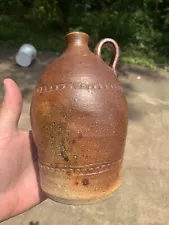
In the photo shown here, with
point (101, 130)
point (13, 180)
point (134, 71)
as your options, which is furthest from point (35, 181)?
point (134, 71)

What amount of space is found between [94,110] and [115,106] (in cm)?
9

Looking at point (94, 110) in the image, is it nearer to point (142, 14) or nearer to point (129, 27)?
point (129, 27)

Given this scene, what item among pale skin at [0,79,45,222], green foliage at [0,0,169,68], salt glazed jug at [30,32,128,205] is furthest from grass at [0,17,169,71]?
salt glazed jug at [30,32,128,205]

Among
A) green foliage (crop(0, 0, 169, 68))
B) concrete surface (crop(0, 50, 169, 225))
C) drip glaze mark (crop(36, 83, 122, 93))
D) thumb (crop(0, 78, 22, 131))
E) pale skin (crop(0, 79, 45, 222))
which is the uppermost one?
drip glaze mark (crop(36, 83, 122, 93))

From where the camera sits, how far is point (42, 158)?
152 centimetres

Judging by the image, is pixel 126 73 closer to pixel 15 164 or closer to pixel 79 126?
pixel 15 164

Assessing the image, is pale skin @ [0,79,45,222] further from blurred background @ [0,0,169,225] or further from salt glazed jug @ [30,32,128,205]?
blurred background @ [0,0,169,225]

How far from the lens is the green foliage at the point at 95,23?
7.04 m

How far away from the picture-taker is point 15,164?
71.4 inches

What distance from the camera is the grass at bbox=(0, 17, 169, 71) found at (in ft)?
21.0

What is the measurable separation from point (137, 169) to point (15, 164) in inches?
74.1

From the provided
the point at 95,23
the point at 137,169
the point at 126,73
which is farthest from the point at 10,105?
the point at 95,23

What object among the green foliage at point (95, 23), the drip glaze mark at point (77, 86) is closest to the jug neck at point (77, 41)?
the drip glaze mark at point (77, 86)

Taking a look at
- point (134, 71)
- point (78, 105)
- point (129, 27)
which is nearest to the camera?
point (78, 105)
